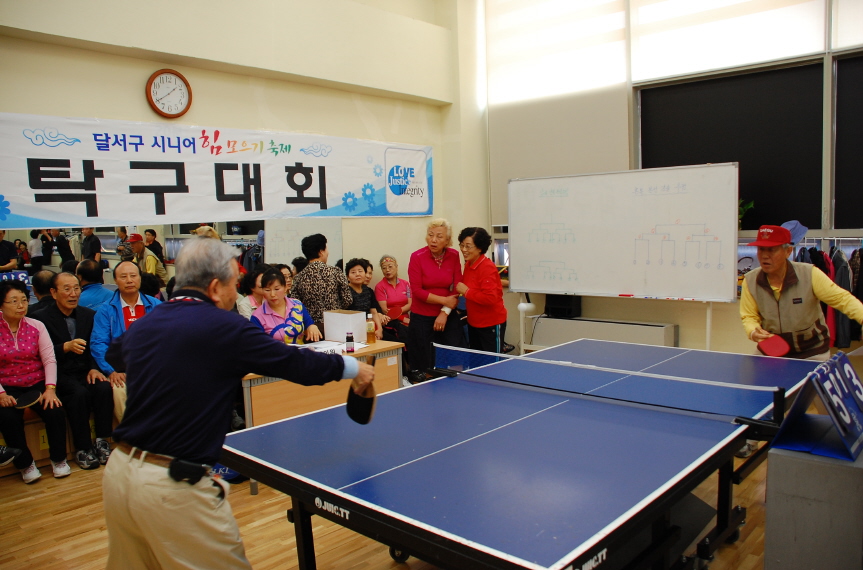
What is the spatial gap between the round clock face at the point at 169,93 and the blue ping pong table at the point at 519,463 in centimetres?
332

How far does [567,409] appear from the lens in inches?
100.0

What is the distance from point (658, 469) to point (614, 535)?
0.46 m

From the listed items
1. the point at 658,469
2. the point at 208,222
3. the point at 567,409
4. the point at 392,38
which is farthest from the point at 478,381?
the point at 392,38

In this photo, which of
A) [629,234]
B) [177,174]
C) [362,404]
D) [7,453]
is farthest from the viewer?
[629,234]

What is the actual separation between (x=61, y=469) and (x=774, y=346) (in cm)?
445

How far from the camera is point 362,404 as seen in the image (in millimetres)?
2143

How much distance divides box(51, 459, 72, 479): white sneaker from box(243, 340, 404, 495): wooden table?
1.23m

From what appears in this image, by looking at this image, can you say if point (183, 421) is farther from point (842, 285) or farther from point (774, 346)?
point (842, 285)

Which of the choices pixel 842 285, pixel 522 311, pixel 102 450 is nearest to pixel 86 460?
pixel 102 450

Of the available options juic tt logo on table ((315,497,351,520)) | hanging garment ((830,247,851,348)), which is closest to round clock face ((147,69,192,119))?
juic tt logo on table ((315,497,351,520))

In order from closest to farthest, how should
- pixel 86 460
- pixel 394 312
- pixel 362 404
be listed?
pixel 362 404
pixel 86 460
pixel 394 312

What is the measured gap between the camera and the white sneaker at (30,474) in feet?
13.0

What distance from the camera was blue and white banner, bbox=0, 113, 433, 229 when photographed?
4273 mm

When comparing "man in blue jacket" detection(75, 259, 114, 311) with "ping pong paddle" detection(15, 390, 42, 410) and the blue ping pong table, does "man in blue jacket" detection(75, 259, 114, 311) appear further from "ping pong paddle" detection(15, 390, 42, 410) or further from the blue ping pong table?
the blue ping pong table
